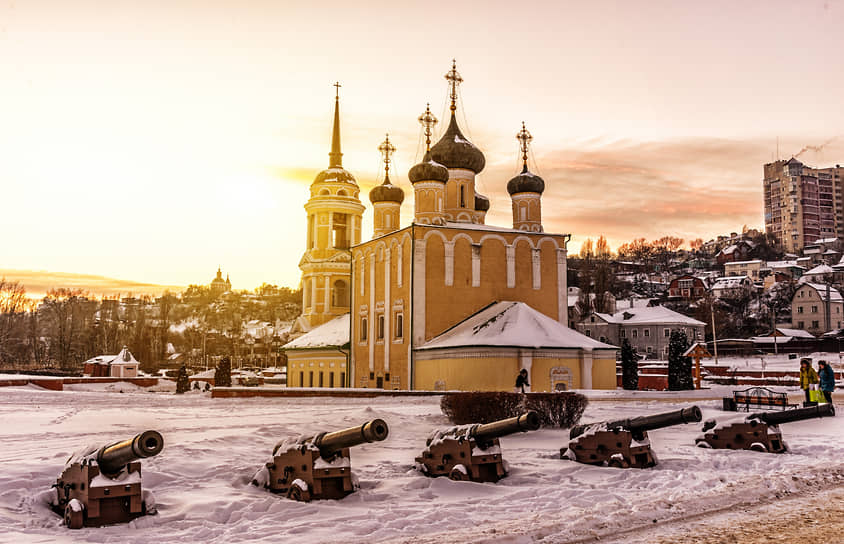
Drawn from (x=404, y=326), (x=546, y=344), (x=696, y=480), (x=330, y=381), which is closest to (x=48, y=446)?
(x=696, y=480)

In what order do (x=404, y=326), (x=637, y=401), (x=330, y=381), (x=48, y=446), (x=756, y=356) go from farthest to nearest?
1. (x=756, y=356)
2. (x=330, y=381)
3. (x=404, y=326)
4. (x=637, y=401)
5. (x=48, y=446)

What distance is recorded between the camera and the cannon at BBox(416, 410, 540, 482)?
9984mm

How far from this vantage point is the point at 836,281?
97.7 m

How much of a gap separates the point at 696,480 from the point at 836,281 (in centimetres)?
9961

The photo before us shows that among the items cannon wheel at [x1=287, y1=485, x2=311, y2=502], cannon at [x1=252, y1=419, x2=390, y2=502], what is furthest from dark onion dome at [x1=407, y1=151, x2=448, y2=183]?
cannon wheel at [x1=287, y1=485, x2=311, y2=502]

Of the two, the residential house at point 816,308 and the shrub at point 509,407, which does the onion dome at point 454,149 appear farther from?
the residential house at point 816,308

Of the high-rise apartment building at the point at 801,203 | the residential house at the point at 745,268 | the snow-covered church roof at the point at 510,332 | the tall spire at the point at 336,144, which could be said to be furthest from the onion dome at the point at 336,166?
the high-rise apartment building at the point at 801,203

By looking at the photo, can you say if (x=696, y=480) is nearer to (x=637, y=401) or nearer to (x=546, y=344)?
(x=637, y=401)

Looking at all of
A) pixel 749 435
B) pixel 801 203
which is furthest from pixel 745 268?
pixel 749 435

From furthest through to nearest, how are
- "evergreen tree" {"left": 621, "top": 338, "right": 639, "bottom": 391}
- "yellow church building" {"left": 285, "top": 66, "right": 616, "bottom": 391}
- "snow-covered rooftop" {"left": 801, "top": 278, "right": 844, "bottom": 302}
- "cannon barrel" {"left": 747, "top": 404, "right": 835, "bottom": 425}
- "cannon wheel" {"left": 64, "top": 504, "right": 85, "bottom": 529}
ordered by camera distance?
"snow-covered rooftop" {"left": 801, "top": 278, "right": 844, "bottom": 302} < "evergreen tree" {"left": 621, "top": 338, "right": 639, "bottom": 391} < "yellow church building" {"left": 285, "top": 66, "right": 616, "bottom": 391} < "cannon barrel" {"left": 747, "top": 404, "right": 835, "bottom": 425} < "cannon wheel" {"left": 64, "top": 504, "right": 85, "bottom": 529}

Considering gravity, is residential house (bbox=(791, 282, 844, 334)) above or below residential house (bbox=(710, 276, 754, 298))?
below

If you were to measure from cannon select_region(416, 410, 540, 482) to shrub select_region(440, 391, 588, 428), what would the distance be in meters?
5.27

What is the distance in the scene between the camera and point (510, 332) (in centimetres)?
2930

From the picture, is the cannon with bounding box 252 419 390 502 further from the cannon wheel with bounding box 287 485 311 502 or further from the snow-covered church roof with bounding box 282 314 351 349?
the snow-covered church roof with bounding box 282 314 351 349
